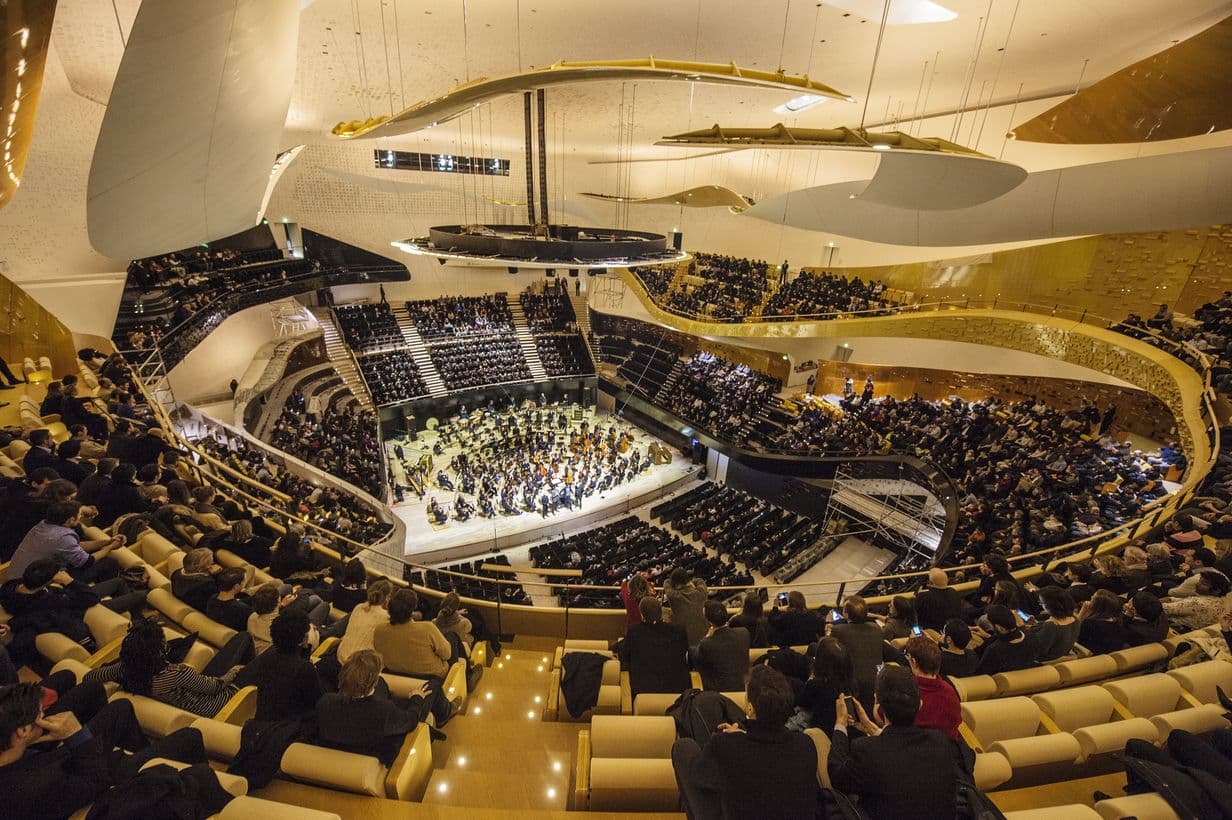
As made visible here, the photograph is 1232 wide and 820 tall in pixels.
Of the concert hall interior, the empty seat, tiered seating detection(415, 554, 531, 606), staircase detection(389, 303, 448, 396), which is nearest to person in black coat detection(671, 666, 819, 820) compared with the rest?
the concert hall interior

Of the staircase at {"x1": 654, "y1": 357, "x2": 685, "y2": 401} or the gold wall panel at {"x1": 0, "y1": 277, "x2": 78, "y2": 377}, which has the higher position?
the gold wall panel at {"x1": 0, "y1": 277, "x2": 78, "y2": 377}

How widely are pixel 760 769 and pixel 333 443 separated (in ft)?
47.5

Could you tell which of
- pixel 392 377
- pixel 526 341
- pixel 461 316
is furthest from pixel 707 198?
pixel 392 377

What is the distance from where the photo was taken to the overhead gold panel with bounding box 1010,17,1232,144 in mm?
8797

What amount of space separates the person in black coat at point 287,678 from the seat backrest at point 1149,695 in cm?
441

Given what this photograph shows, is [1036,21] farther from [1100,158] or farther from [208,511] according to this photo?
[208,511]

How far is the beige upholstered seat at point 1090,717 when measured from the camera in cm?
263

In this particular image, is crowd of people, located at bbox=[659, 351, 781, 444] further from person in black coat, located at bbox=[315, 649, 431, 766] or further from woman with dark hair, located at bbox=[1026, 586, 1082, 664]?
person in black coat, located at bbox=[315, 649, 431, 766]

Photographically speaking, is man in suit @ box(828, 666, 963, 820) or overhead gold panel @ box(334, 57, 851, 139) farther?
overhead gold panel @ box(334, 57, 851, 139)

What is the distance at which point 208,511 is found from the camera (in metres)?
5.21

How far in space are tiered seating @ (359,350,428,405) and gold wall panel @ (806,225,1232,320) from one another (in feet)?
57.2

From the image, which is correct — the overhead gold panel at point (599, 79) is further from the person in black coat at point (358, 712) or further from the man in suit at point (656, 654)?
the person in black coat at point (358, 712)

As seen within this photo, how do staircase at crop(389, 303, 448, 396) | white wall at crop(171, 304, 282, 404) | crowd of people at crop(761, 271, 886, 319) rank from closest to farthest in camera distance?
white wall at crop(171, 304, 282, 404)
crowd of people at crop(761, 271, 886, 319)
staircase at crop(389, 303, 448, 396)

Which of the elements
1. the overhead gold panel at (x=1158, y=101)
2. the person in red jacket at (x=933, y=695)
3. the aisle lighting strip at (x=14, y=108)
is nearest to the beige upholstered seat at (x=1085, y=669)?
the person in red jacket at (x=933, y=695)
